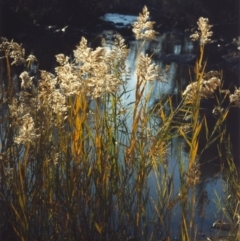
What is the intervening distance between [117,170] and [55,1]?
46.7 ft

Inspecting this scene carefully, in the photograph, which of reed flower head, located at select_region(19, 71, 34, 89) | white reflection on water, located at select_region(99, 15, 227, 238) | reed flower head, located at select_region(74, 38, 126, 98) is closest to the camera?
reed flower head, located at select_region(74, 38, 126, 98)

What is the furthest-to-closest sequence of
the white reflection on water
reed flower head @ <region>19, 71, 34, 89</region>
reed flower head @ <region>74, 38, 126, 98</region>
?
the white reflection on water < reed flower head @ <region>19, 71, 34, 89</region> < reed flower head @ <region>74, 38, 126, 98</region>

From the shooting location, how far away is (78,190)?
2.06m

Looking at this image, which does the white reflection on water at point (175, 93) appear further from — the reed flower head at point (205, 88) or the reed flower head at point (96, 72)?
the reed flower head at point (96, 72)

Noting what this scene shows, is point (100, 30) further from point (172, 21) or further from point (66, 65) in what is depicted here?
point (66, 65)

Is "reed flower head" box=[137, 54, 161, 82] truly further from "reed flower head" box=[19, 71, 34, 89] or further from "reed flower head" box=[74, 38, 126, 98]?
"reed flower head" box=[19, 71, 34, 89]

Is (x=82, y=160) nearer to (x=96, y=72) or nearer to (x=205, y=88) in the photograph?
(x=96, y=72)

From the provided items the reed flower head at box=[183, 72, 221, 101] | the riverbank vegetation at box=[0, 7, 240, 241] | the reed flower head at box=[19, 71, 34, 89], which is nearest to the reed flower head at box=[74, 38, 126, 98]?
the riverbank vegetation at box=[0, 7, 240, 241]

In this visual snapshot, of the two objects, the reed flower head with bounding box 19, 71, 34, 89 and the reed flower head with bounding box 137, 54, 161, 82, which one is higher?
the reed flower head with bounding box 137, 54, 161, 82

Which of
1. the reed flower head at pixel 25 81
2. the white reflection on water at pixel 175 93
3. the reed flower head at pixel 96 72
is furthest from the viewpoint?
the white reflection on water at pixel 175 93

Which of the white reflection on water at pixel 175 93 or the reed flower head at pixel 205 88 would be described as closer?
the reed flower head at pixel 205 88

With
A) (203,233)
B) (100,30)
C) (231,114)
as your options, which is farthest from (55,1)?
(203,233)

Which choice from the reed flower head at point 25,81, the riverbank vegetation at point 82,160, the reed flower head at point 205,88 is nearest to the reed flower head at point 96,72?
the riverbank vegetation at point 82,160

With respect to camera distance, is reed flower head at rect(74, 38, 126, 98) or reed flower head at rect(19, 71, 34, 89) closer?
reed flower head at rect(74, 38, 126, 98)
